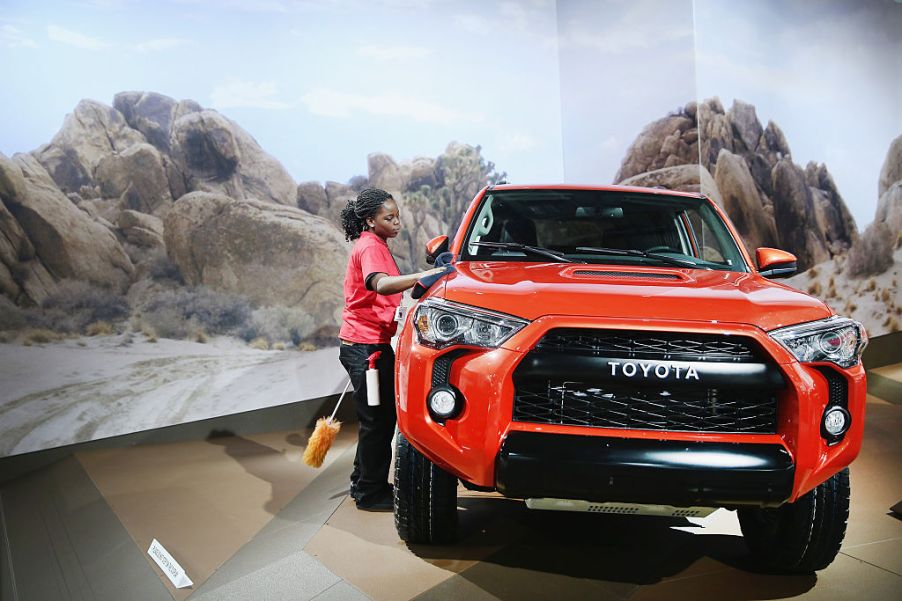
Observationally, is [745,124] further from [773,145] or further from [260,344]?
[260,344]

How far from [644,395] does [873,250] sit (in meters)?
7.74

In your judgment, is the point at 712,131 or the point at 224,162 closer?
the point at 224,162

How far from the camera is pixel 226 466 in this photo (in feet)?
15.3

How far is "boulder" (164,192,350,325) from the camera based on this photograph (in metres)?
6.39

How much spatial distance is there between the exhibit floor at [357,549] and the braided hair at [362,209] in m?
1.41

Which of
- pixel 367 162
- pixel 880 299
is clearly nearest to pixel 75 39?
pixel 367 162

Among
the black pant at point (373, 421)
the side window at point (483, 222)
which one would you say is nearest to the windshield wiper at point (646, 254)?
the side window at point (483, 222)

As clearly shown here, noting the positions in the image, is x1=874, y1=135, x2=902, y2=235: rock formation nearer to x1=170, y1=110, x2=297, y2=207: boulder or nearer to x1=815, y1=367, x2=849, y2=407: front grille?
x1=170, y1=110, x2=297, y2=207: boulder

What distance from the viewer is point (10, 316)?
4.94 meters

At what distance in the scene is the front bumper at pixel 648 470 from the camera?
2.16 metres

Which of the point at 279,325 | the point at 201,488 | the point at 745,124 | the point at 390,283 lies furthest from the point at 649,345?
the point at 745,124

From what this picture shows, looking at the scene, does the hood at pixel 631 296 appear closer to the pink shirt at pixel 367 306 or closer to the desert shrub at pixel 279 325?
the pink shirt at pixel 367 306

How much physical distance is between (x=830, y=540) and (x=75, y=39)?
18.9 ft

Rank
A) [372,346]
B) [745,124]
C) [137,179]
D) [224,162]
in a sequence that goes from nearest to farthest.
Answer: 1. [372,346]
2. [137,179]
3. [224,162]
4. [745,124]
